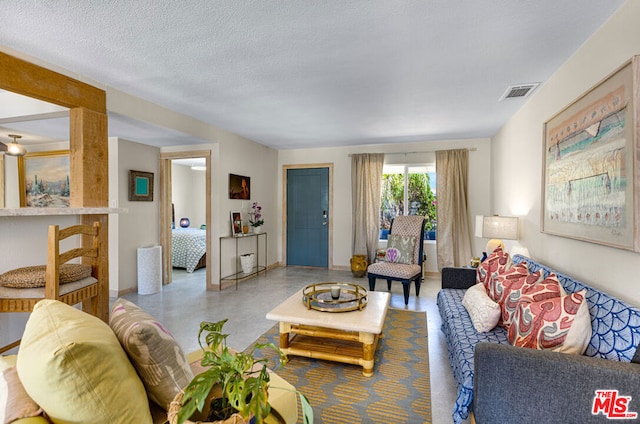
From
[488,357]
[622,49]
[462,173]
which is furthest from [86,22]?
[462,173]

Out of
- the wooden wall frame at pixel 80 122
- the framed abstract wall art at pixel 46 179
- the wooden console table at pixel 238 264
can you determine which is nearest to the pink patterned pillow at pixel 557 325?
the wooden wall frame at pixel 80 122

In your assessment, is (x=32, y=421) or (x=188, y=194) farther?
(x=188, y=194)

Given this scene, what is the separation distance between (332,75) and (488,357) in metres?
2.35

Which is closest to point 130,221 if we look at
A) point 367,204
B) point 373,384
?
point 367,204

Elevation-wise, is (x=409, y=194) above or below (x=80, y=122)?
below

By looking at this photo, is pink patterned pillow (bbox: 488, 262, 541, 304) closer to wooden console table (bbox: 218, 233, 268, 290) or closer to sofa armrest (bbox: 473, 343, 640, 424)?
sofa armrest (bbox: 473, 343, 640, 424)

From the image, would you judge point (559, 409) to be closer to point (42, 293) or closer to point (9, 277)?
point (42, 293)

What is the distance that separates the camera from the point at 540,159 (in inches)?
114

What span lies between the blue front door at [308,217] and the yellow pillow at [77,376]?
207 inches

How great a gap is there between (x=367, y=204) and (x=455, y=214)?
1.48m

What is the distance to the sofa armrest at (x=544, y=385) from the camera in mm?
1238

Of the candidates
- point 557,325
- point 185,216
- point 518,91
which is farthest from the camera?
point 185,216

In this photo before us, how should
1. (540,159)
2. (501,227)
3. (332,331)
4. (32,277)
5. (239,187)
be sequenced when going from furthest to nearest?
1. (239,187)
2. (501,227)
3. (540,159)
4. (332,331)
5. (32,277)

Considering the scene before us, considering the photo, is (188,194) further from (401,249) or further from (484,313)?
(484,313)
